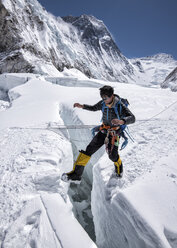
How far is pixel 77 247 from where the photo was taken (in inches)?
65.1

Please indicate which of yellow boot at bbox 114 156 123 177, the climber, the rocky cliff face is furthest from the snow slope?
the rocky cliff face

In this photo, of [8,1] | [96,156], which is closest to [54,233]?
[96,156]

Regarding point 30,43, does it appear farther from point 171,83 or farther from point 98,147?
point 98,147

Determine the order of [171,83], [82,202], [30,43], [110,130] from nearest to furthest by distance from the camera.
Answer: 1. [110,130]
2. [82,202]
3. [171,83]
4. [30,43]

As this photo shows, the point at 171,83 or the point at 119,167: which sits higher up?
the point at 171,83

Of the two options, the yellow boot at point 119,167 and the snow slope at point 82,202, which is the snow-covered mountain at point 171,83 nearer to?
the snow slope at point 82,202

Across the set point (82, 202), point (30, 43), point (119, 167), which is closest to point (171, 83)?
point (82, 202)

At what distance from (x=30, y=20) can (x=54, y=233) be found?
44325 mm

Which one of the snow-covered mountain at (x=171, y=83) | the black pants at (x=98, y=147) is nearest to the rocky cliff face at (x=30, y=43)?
the snow-covered mountain at (x=171, y=83)

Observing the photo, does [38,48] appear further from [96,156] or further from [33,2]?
[96,156]

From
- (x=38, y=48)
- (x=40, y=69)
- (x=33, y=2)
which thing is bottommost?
(x=40, y=69)

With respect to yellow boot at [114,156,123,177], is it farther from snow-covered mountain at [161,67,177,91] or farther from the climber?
snow-covered mountain at [161,67,177,91]

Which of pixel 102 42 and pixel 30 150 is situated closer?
pixel 30 150

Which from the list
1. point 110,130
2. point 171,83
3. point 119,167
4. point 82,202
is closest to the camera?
point 110,130
